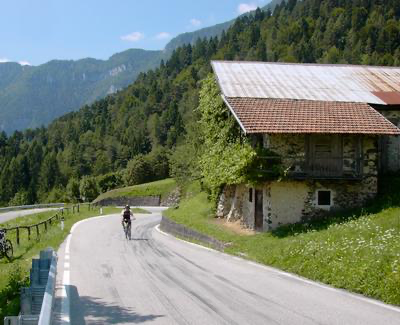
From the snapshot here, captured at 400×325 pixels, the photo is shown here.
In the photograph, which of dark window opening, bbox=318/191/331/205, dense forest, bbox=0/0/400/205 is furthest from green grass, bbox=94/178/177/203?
dark window opening, bbox=318/191/331/205

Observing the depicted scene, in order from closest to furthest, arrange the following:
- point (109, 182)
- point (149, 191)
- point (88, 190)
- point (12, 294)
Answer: point (12, 294), point (149, 191), point (88, 190), point (109, 182)

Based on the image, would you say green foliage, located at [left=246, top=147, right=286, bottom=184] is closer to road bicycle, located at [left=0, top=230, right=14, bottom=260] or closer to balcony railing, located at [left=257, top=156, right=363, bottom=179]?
balcony railing, located at [left=257, top=156, right=363, bottom=179]

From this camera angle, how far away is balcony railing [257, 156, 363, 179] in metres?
22.0

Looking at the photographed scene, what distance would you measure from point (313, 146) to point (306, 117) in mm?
1355

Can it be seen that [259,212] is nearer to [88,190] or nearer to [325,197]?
[325,197]

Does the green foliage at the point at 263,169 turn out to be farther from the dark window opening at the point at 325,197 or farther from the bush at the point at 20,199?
the bush at the point at 20,199

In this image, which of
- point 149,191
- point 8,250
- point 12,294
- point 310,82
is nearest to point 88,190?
point 149,191

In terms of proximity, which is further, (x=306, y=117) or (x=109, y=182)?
(x=109, y=182)

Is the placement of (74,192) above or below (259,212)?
below

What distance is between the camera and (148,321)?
8.03 m

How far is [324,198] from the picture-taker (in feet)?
74.3

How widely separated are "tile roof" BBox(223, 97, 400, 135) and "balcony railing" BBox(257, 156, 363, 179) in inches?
60.9

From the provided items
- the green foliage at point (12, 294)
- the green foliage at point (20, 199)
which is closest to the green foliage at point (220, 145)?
the green foliage at point (12, 294)

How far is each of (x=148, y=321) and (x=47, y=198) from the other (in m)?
143
